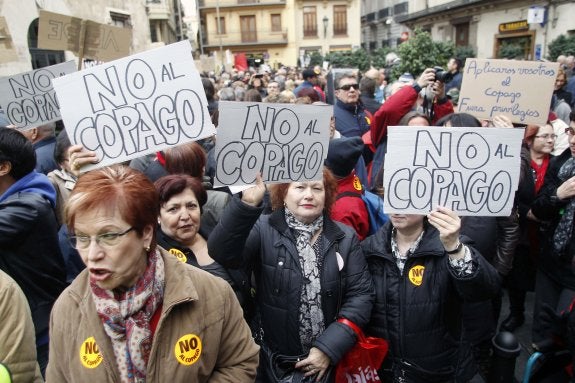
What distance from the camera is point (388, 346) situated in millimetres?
2355

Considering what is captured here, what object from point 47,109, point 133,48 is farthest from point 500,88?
point 133,48

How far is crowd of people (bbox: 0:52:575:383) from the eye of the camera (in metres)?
1.60

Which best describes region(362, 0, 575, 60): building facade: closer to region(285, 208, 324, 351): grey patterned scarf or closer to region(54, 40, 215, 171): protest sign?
region(285, 208, 324, 351): grey patterned scarf

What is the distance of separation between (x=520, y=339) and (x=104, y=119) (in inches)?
147

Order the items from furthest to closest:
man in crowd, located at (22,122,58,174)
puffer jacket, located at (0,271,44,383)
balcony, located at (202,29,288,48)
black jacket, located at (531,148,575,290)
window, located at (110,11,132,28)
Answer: balcony, located at (202,29,288,48) → window, located at (110,11,132,28) → man in crowd, located at (22,122,58,174) → black jacket, located at (531,148,575,290) → puffer jacket, located at (0,271,44,383)

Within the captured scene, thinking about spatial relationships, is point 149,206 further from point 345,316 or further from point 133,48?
point 133,48

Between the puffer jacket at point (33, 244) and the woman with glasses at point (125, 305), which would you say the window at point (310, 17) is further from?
the woman with glasses at point (125, 305)

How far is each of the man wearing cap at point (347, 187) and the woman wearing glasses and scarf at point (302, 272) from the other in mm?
389

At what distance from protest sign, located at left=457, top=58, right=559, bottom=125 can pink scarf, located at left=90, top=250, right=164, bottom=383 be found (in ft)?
Result: 10.3

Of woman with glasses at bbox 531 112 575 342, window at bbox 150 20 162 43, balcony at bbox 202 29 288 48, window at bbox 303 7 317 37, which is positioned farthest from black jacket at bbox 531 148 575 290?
window at bbox 303 7 317 37

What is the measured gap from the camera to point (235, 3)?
4525 centimetres

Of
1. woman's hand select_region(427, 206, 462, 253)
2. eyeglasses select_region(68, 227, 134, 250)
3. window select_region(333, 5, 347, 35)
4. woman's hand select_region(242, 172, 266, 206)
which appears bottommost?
woman's hand select_region(427, 206, 462, 253)

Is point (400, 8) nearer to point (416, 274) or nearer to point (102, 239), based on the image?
point (416, 274)

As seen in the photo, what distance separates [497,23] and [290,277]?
2340 centimetres
